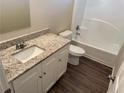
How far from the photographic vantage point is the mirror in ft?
4.34

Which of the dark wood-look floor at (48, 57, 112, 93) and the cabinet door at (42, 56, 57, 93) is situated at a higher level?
the cabinet door at (42, 56, 57, 93)

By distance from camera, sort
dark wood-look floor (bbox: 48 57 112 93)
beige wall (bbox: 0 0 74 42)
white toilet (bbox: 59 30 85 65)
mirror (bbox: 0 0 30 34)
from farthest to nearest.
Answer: white toilet (bbox: 59 30 85 65), dark wood-look floor (bbox: 48 57 112 93), beige wall (bbox: 0 0 74 42), mirror (bbox: 0 0 30 34)

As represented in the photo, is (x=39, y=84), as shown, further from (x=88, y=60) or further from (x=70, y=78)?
(x=88, y=60)

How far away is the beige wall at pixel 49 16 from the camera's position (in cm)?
165

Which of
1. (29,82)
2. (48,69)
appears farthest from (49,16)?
(29,82)

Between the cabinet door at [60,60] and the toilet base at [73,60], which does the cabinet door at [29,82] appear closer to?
the cabinet door at [60,60]


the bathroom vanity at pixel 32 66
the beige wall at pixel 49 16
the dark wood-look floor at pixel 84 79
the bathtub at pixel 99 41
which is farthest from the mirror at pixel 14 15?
the bathtub at pixel 99 41

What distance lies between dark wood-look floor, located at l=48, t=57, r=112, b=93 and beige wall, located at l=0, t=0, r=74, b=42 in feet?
3.41

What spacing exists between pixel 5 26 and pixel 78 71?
1746 mm

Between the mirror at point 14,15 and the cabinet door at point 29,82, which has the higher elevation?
the mirror at point 14,15

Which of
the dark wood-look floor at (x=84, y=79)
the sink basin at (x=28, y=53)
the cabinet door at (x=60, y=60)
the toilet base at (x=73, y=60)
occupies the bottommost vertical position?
the dark wood-look floor at (x=84, y=79)

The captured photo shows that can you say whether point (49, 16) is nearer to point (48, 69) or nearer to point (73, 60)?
point (48, 69)

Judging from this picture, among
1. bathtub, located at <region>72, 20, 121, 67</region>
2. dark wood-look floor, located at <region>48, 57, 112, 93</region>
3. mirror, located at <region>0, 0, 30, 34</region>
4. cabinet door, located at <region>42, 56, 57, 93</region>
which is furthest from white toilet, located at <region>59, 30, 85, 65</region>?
mirror, located at <region>0, 0, 30, 34</region>

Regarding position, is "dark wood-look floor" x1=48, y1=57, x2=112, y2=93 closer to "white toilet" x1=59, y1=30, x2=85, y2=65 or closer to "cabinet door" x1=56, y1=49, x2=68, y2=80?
"white toilet" x1=59, y1=30, x2=85, y2=65
